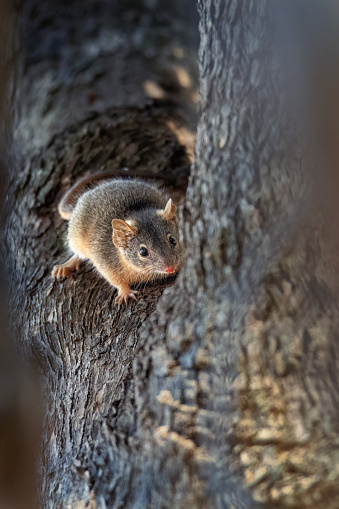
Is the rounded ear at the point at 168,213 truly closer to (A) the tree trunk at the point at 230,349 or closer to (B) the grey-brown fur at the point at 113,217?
(B) the grey-brown fur at the point at 113,217

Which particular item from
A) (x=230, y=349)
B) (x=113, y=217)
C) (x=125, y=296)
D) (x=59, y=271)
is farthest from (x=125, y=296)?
(x=230, y=349)

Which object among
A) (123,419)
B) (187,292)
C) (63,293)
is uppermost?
(63,293)

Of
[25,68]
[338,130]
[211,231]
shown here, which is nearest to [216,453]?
[211,231]

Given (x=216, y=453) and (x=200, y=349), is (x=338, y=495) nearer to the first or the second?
(x=216, y=453)

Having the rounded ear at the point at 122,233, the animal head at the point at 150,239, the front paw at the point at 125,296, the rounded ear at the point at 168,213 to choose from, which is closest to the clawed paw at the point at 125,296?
the front paw at the point at 125,296

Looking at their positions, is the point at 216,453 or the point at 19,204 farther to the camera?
Result: the point at 19,204

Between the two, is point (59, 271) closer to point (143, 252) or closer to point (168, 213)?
point (143, 252)

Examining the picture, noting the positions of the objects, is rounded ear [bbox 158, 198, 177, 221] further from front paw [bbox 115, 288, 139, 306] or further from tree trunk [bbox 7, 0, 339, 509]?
A: tree trunk [bbox 7, 0, 339, 509]
